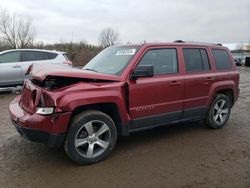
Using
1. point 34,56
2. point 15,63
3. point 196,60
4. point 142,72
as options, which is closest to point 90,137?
point 142,72

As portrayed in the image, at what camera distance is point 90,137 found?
12.7ft

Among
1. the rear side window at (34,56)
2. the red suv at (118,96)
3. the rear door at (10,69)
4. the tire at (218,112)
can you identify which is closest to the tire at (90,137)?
the red suv at (118,96)

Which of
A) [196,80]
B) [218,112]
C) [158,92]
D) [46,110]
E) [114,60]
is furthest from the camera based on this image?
[218,112]

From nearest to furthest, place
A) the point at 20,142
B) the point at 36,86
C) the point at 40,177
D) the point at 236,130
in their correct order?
the point at 40,177 → the point at 36,86 → the point at 20,142 → the point at 236,130

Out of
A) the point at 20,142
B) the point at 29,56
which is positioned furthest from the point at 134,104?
the point at 29,56

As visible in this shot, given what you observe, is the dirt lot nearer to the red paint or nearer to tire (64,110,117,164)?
tire (64,110,117,164)

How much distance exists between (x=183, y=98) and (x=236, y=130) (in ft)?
5.30

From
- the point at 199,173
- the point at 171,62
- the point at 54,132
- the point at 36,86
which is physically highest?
the point at 171,62

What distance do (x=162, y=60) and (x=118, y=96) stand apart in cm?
118

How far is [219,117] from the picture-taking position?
223 inches

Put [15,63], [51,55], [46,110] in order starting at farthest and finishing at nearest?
[51,55], [15,63], [46,110]

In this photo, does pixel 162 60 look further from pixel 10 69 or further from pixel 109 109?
pixel 10 69

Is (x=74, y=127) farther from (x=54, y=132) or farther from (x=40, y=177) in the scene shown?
(x=40, y=177)

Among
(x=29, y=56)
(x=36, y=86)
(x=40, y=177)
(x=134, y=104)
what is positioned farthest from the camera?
(x=29, y=56)
